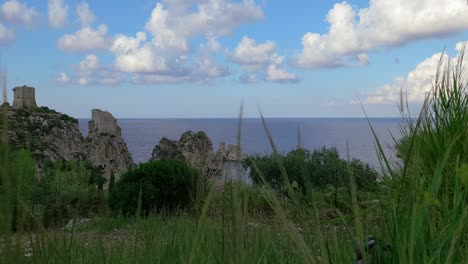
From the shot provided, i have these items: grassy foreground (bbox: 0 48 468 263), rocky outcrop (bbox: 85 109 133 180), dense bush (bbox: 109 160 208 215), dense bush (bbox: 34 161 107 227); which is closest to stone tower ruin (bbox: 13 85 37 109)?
rocky outcrop (bbox: 85 109 133 180)

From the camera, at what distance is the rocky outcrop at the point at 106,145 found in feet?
71.7

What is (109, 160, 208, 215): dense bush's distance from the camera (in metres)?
8.84

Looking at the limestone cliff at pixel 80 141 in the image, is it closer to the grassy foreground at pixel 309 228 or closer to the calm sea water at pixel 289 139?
the calm sea water at pixel 289 139

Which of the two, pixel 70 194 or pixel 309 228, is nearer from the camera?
pixel 309 228

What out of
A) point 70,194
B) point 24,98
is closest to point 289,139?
point 24,98

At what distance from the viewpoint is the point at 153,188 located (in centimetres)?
884

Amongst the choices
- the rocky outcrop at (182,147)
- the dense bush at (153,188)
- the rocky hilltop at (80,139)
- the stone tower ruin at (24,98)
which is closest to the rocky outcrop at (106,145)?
the rocky hilltop at (80,139)

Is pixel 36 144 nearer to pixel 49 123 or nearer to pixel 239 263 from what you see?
pixel 49 123

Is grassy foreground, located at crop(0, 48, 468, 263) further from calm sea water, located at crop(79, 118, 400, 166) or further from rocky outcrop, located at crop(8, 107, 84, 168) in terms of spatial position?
rocky outcrop, located at crop(8, 107, 84, 168)

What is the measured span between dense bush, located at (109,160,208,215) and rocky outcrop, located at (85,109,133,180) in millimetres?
12697

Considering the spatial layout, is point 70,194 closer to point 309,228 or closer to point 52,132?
point 309,228

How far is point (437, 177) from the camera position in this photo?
5.18 ft

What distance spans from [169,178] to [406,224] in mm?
7553

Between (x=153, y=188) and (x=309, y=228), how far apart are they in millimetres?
6297
